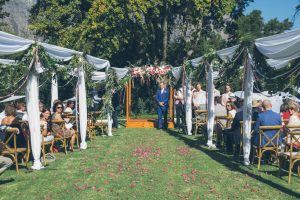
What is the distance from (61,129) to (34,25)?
17953mm

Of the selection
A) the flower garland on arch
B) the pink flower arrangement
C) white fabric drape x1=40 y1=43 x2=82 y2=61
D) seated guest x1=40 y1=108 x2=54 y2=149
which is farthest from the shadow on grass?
white fabric drape x1=40 y1=43 x2=82 y2=61

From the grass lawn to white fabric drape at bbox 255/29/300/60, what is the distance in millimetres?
2520

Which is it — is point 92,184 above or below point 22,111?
below

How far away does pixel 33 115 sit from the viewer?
28.9ft

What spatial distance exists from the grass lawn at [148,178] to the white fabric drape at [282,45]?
2520mm

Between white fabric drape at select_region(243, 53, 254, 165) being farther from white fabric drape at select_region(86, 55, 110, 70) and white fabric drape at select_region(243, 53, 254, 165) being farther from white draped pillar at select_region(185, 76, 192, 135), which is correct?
white fabric drape at select_region(86, 55, 110, 70)

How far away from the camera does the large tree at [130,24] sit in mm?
24562

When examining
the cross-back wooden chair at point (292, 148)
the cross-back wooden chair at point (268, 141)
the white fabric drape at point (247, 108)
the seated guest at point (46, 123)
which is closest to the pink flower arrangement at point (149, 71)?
the seated guest at point (46, 123)

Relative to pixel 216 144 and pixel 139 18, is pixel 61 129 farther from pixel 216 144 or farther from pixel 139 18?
pixel 139 18

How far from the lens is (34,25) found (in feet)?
88.6

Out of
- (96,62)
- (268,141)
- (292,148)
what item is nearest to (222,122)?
(268,141)

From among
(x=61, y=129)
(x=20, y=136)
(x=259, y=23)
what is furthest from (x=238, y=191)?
(x=259, y=23)

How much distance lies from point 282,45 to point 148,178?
12.4 ft

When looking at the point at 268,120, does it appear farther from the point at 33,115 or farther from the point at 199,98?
the point at 199,98
